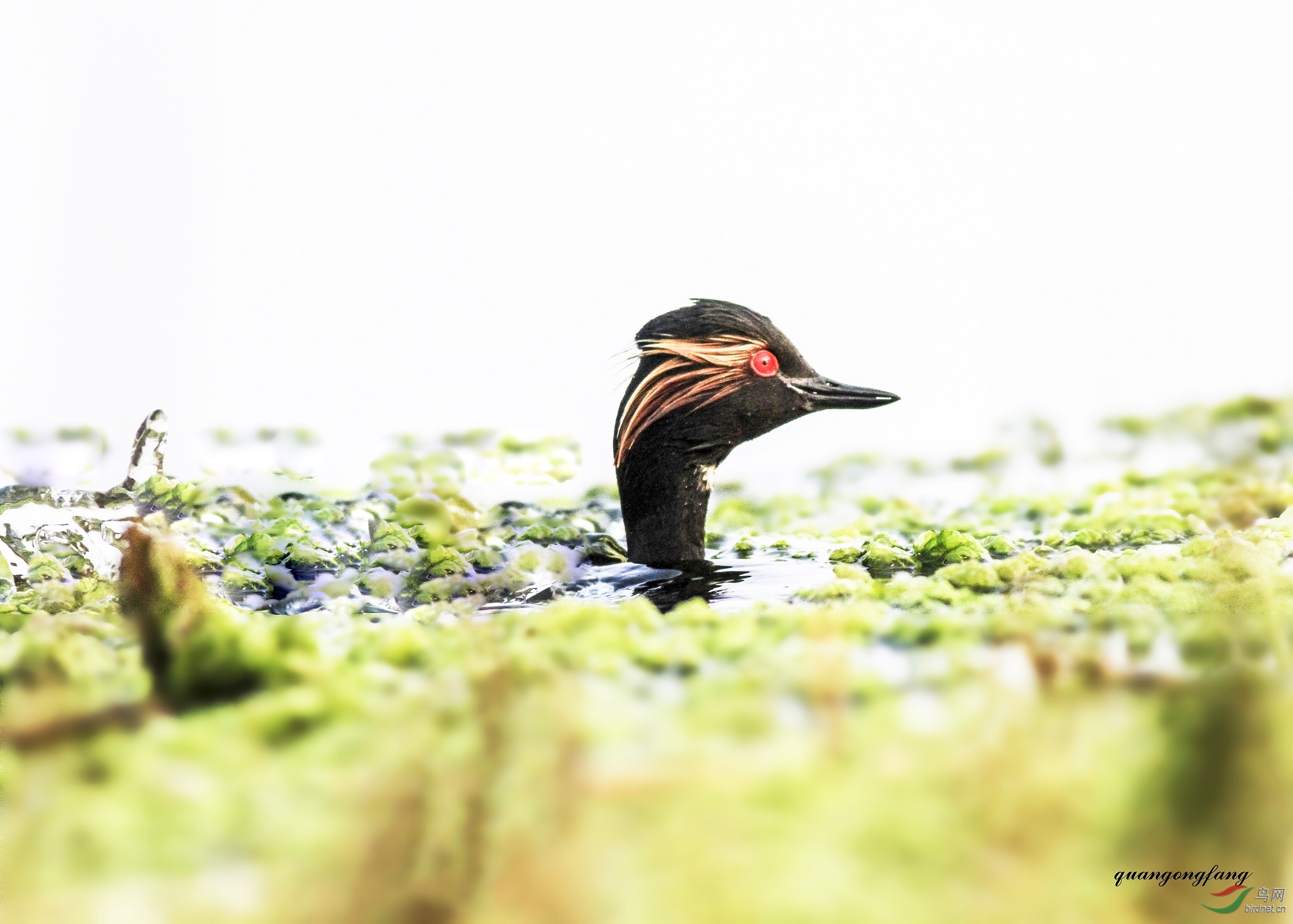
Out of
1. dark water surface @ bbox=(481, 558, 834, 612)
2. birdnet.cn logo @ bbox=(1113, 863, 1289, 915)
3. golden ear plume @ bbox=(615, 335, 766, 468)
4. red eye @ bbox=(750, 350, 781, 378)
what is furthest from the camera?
red eye @ bbox=(750, 350, 781, 378)

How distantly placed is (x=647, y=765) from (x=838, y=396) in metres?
2.51

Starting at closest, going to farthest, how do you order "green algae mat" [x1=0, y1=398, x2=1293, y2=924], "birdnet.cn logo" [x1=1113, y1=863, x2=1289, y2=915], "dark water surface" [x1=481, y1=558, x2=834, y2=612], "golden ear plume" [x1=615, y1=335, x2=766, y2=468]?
"green algae mat" [x1=0, y1=398, x2=1293, y2=924] < "birdnet.cn logo" [x1=1113, y1=863, x2=1289, y2=915] < "dark water surface" [x1=481, y1=558, x2=834, y2=612] < "golden ear plume" [x1=615, y1=335, x2=766, y2=468]

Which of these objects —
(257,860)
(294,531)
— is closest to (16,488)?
(294,531)

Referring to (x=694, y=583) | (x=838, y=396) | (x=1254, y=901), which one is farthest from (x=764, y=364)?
(x=1254, y=901)

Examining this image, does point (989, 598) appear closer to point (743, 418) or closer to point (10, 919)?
point (743, 418)

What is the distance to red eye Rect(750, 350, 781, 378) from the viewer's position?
3.54 m

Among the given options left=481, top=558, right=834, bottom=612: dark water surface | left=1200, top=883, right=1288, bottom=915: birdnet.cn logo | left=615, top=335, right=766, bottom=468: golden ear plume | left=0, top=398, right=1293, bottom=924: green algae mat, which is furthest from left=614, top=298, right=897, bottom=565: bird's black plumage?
left=1200, top=883, right=1288, bottom=915: birdnet.cn logo

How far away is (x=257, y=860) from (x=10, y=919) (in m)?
0.31

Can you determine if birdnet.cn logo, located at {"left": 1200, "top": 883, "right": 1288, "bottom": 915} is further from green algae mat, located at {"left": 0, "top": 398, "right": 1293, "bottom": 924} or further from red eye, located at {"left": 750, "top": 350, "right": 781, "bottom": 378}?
red eye, located at {"left": 750, "top": 350, "right": 781, "bottom": 378}

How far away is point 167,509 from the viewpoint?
3207mm

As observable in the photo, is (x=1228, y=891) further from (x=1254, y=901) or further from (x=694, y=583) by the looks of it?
(x=694, y=583)

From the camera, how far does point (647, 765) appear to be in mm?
1313

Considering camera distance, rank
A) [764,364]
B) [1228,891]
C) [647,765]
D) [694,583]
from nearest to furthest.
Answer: [647,765] → [1228,891] → [694,583] → [764,364]

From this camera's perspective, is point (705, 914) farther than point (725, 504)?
No
